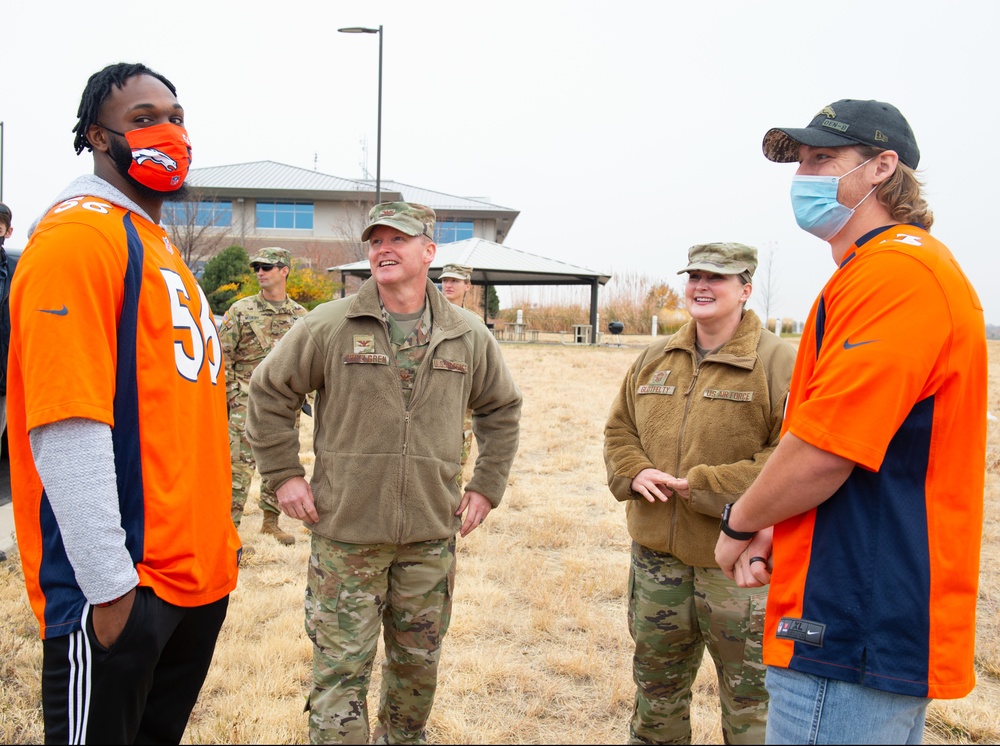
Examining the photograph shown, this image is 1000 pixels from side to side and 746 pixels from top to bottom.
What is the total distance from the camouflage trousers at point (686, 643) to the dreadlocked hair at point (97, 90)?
258 cm

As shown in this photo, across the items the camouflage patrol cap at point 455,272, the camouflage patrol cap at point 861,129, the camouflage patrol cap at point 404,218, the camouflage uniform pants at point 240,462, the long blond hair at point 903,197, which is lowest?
the camouflage uniform pants at point 240,462

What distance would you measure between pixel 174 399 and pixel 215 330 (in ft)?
1.40

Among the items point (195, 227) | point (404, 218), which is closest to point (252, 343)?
point (404, 218)

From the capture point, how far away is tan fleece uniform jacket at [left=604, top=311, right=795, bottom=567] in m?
2.91

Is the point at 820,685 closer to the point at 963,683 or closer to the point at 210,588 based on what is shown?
the point at 963,683

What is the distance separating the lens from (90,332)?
1.79 m

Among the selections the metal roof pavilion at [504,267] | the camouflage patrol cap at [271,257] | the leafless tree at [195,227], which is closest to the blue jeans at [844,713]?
the camouflage patrol cap at [271,257]

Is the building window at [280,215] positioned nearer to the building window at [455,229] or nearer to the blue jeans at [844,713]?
the building window at [455,229]

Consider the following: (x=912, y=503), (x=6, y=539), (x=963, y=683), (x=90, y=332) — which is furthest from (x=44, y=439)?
(x=6, y=539)

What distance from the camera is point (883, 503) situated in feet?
5.53

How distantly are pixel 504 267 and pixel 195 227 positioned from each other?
1756cm

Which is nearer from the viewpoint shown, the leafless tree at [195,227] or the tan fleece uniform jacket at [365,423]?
the tan fleece uniform jacket at [365,423]

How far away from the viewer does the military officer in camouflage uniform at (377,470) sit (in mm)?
2957

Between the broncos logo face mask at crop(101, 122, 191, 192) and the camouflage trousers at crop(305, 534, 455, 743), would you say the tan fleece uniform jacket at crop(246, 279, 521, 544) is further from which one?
the broncos logo face mask at crop(101, 122, 191, 192)
